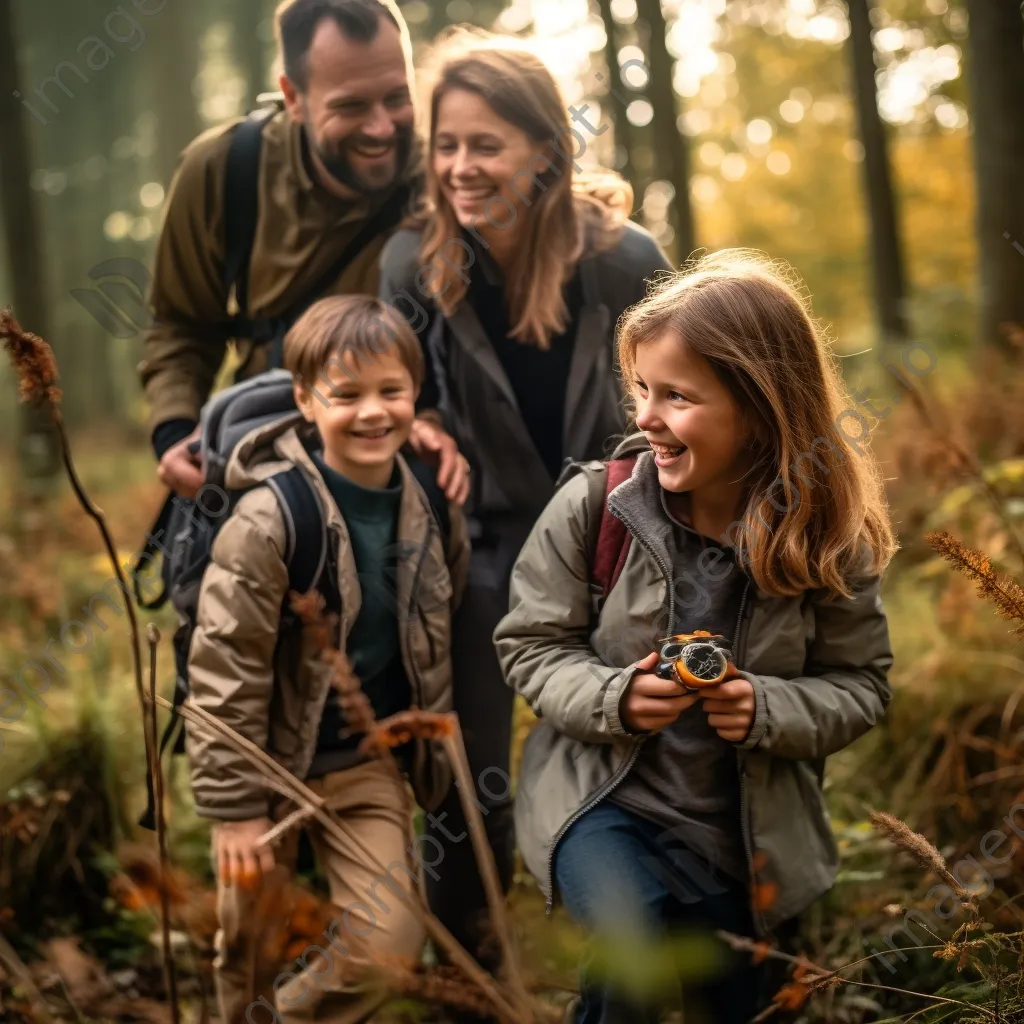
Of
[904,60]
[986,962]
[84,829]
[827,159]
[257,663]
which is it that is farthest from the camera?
[827,159]

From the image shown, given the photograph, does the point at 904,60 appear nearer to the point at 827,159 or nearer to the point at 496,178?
the point at 827,159

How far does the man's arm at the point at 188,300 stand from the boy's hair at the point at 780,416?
4.68 feet

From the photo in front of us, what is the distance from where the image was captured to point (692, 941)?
2.21 m

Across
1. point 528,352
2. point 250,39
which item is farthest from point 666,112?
point 250,39

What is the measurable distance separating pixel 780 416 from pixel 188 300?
1866mm

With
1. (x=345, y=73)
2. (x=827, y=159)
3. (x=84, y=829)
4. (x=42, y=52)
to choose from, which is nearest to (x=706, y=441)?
(x=345, y=73)

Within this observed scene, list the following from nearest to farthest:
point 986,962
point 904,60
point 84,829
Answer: point 986,962, point 84,829, point 904,60

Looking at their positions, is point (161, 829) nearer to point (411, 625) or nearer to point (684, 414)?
point (411, 625)

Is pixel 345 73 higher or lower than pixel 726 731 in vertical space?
higher

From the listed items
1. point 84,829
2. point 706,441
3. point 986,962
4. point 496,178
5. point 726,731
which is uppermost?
point 496,178

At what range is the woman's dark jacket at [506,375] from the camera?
297cm

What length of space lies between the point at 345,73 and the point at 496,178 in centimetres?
51

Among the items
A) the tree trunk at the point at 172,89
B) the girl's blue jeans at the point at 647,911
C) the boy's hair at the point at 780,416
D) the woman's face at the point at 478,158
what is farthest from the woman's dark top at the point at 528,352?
the tree trunk at the point at 172,89

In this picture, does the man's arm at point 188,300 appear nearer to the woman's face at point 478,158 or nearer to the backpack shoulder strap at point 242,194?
the backpack shoulder strap at point 242,194
